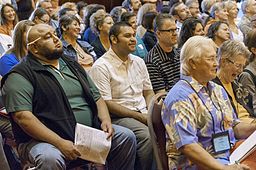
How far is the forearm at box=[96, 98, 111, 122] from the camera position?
3061 mm

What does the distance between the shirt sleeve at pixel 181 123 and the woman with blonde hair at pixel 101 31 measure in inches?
101

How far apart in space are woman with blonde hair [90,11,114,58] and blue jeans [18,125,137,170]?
192 centimetres

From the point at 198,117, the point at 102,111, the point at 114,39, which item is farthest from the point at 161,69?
the point at 198,117

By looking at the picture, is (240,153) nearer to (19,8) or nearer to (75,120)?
(75,120)

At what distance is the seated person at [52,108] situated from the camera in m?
2.71

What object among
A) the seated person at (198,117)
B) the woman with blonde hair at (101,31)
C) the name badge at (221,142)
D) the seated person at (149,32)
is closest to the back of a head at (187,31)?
the seated person at (149,32)

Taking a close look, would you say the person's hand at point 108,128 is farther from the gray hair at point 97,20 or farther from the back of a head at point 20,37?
the gray hair at point 97,20

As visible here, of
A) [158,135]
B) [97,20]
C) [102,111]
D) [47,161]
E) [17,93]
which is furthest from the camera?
[97,20]

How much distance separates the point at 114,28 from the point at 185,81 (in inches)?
53.2

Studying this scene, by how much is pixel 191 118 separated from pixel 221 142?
22 cm

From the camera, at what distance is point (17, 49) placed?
3533mm

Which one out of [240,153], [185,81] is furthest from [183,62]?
[240,153]

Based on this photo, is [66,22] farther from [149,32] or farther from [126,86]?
[126,86]

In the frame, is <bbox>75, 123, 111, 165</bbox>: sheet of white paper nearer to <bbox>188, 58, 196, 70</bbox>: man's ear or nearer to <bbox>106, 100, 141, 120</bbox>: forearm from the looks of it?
<bbox>106, 100, 141, 120</bbox>: forearm
